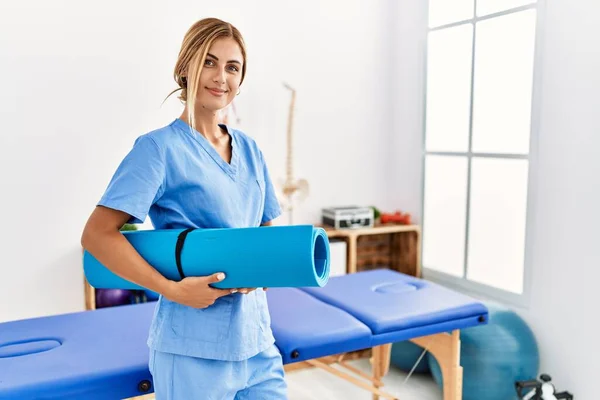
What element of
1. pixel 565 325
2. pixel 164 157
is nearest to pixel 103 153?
pixel 164 157

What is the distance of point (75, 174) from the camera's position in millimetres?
2848

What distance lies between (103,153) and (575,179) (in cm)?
221

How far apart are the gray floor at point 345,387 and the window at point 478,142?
1.93 ft

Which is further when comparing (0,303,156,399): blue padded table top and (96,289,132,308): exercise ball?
(96,289,132,308): exercise ball

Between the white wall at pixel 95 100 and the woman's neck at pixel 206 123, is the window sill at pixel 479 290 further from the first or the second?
the woman's neck at pixel 206 123

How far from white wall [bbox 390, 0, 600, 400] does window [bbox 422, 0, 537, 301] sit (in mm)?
94

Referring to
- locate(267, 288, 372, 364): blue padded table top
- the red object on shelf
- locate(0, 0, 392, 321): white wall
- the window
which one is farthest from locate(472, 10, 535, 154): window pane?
locate(267, 288, 372, 364): blue padded table top

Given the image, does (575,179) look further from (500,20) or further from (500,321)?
(500,20)

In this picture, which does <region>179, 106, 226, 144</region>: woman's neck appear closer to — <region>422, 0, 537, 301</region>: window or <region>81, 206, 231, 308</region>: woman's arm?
<region>81, 206, 231, 308</region>: woman's arm

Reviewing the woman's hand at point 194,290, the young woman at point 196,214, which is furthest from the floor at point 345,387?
the woman's hand at point 194,290

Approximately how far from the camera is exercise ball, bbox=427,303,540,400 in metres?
2.60

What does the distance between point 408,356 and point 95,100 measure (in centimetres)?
204

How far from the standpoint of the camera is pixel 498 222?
3018 millimetres

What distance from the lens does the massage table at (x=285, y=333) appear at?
62.7 inches
